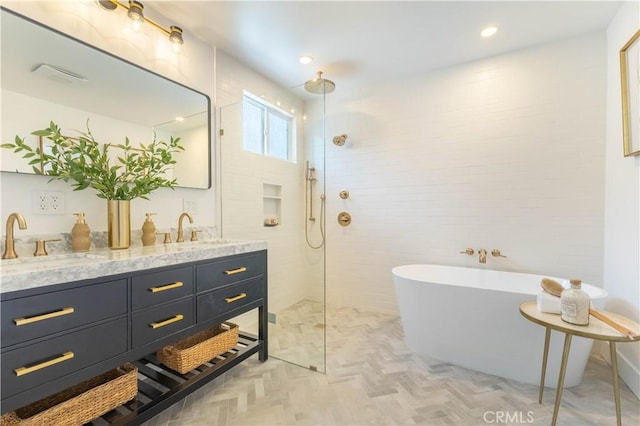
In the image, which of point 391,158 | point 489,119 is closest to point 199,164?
point 391,158

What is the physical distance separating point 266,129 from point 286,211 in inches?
34.5

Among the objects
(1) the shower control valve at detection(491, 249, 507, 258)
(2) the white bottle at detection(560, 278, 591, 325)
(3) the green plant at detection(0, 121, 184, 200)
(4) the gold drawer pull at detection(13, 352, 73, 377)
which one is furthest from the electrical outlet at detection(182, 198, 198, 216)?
(1) the shower control valve at detection(491, 249, 507, 258)

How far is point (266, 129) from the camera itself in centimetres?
288

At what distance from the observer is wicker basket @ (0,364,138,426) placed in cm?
119

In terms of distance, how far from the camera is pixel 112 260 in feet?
4.16

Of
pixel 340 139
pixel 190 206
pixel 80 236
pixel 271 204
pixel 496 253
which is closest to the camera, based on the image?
pixel 80 236

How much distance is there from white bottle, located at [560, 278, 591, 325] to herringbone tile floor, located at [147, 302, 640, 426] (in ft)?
2.05

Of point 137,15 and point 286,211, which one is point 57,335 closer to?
point 137,15

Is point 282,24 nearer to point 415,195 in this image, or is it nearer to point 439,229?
point 415,195

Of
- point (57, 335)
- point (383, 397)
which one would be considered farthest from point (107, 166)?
point (383, 397)

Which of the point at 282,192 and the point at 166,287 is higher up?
the point at 282,192

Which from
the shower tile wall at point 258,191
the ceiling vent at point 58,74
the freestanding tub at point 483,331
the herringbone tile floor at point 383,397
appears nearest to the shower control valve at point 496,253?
the freestanding tub at point 483,331

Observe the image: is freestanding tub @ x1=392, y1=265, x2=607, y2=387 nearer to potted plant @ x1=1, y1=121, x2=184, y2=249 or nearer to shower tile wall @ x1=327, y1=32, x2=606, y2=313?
shower tile wall @ x1=327, y1=32, x2=606, y2=313

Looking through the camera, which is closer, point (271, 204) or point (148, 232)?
point (148, 232)
